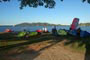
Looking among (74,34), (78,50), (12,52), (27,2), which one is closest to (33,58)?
(12,52)

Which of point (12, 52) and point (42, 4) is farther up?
point (42, 4)

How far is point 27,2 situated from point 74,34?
1383cm

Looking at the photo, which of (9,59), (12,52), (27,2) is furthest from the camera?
(27,2)

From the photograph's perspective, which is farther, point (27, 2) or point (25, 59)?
point (27, 2)

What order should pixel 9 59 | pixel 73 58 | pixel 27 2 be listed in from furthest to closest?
pixel 27 2
pixel 73 58
pixel 9 59

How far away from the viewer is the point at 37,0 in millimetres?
17188

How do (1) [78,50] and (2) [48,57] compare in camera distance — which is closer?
(2) [48,57]

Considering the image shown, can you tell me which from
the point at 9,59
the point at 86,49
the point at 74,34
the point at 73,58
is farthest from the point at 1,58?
the point at 74,34

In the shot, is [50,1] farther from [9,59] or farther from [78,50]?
[9,59]

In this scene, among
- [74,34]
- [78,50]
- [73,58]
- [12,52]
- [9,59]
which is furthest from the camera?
[74,34]

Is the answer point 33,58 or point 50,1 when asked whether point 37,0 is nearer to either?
point 50,1

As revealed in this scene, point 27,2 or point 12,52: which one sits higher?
point 27,2

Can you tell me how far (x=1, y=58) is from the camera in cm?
1218

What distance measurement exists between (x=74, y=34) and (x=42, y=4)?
41.9 ft
